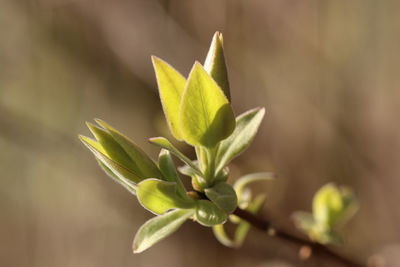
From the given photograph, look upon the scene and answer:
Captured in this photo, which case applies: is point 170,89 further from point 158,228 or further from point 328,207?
point 328,207

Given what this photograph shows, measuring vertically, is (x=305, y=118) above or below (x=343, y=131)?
above

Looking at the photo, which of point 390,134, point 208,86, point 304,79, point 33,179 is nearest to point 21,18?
point 33,179

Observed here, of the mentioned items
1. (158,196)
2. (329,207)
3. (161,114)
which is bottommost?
(329,207)

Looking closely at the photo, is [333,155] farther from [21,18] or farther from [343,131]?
[21,18]

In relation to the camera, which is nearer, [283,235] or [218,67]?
[218,67]

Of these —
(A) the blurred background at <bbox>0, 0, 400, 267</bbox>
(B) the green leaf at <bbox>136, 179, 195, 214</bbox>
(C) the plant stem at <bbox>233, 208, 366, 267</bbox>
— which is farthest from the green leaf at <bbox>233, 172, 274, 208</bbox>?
(A) the blurred background at <bbox>0, 0, 400, 267</bbox>

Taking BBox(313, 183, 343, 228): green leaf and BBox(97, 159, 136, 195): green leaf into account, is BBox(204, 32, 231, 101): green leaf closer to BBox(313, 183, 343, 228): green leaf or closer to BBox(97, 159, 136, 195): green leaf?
BBox(97, 159, 136, 195): green leaf

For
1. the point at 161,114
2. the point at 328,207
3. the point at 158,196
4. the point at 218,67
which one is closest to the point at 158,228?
the point at 158,196

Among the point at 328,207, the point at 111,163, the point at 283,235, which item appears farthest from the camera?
the point at 328,207
